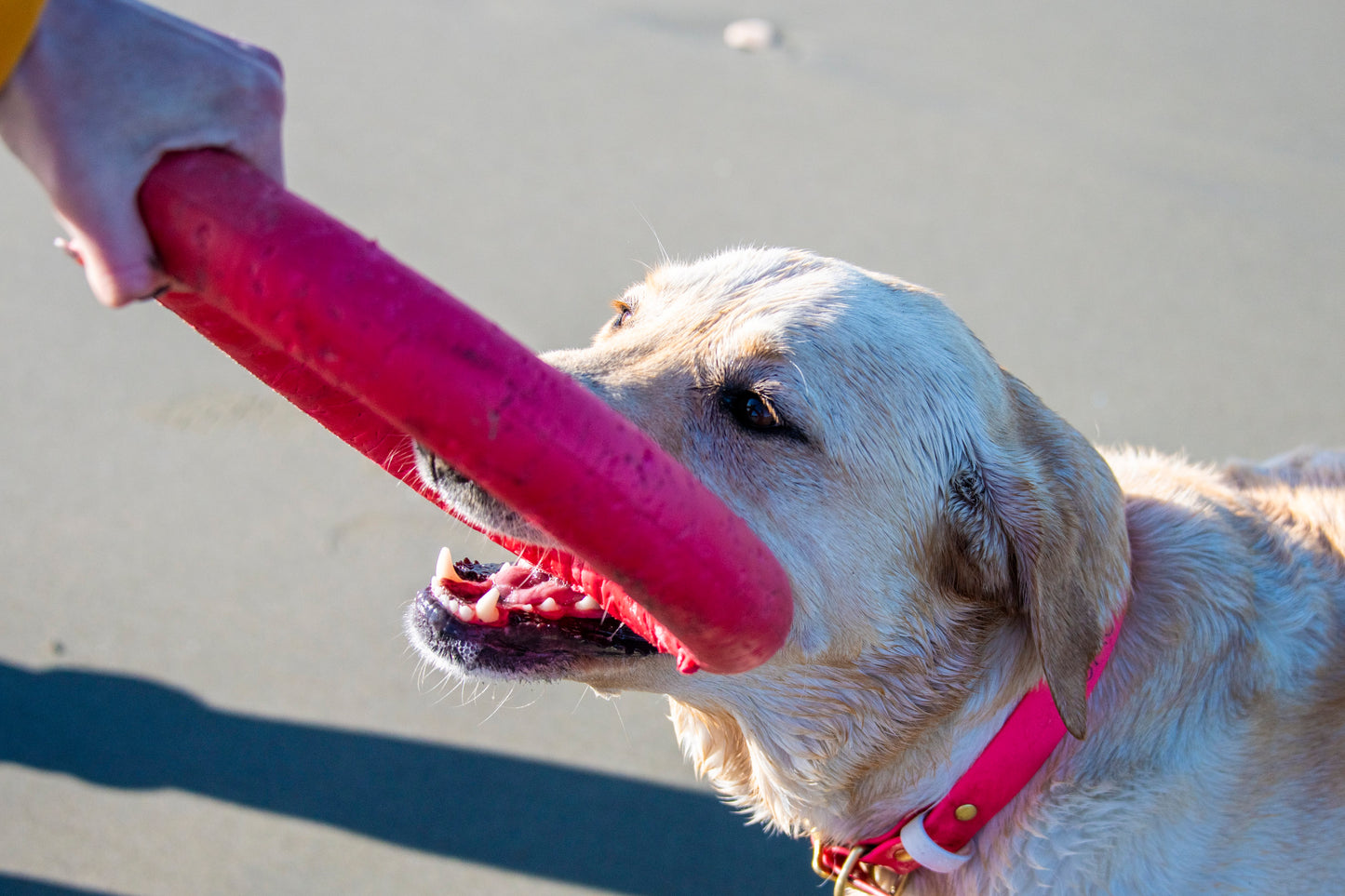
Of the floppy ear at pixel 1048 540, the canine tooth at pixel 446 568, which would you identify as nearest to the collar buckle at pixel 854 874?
the floppy ear at pixel 1048 540

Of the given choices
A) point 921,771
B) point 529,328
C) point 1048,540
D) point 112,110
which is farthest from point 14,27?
point 529,328

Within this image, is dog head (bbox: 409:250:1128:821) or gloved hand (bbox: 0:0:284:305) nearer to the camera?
gloved hand (bbox: 0:0:284:305)

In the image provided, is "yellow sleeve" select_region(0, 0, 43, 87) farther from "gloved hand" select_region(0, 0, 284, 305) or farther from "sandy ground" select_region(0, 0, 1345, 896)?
"sandy ground" select_region(0, 0, 1345, 896)

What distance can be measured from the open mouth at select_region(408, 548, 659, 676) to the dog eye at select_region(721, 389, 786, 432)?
436 mm

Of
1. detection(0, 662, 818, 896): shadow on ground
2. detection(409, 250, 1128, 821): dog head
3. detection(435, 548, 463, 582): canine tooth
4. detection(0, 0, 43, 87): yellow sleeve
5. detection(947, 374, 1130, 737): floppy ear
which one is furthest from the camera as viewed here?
detection(0, 662, 818, 896): shadow on ground

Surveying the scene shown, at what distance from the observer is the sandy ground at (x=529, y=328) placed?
2.89 m

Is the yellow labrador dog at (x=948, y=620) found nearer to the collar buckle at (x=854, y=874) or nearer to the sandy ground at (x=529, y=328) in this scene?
the collar buckle at (x=854, y=874)

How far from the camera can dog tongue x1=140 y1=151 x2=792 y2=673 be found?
3.96 ft

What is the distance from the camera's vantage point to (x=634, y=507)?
1352mm

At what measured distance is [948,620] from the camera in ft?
6.63

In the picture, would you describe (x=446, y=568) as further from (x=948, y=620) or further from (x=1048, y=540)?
(x=1048, y=540)

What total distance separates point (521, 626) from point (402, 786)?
1.22 metres

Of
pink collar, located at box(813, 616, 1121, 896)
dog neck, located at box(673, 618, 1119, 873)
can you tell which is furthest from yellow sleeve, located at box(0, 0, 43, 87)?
pink collar, located at box(813, 616, 1121, 896)

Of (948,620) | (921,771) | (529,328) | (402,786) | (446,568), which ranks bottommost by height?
(402,786)
